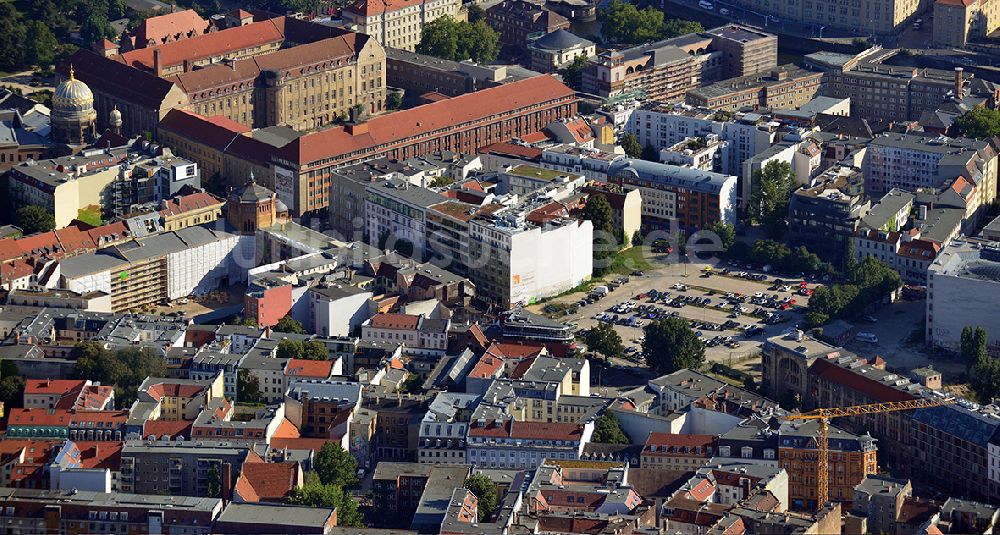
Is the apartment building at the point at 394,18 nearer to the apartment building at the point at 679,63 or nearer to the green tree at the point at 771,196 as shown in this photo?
the apartment building at the point at 679,63

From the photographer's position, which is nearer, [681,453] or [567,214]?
[681,453]

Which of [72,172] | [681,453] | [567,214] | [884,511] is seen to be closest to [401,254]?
[567,214]

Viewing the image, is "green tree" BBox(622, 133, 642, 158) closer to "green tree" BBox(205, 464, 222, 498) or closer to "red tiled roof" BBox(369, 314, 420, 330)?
"red tiled roof" BBox(369, 314, 420, 330)

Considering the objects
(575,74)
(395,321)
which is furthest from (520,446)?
(575,74)

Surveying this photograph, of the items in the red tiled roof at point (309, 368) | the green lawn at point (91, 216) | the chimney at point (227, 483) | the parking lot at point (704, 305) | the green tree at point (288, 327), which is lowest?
the parking lot at point (704, 305)

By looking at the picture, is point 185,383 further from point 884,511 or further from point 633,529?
point 884,511

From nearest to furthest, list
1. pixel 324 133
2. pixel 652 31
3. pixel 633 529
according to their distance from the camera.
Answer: pixel 633 529
pixel 324 133
pixel 652 31

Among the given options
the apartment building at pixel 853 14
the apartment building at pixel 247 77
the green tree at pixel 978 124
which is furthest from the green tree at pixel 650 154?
the apartment building at pixel 853 14

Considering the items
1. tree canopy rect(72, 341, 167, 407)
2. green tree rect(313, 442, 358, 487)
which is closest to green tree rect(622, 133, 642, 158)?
tree canopy rect(72, 341, 167, 407)
